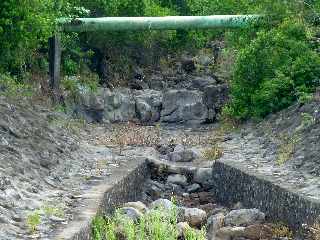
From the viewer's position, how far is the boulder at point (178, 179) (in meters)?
17.6

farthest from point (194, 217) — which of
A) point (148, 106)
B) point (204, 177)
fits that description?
point (148, 106)

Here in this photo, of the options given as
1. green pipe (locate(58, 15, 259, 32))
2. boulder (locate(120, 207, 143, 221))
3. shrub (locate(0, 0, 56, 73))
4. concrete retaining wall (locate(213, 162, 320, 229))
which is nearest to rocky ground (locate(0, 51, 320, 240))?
concrete retaining wall (locate(213, 162, 320, 229))

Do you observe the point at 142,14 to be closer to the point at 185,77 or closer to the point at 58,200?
the point at 185,77

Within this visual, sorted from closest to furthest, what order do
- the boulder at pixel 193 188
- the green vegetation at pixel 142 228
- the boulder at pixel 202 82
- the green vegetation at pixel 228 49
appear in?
the green vegetation at pixel 142 228 → the boulder at pixel 193 188 → the green vegetation at pixel 228 49 → the boulder at pixel 202 82

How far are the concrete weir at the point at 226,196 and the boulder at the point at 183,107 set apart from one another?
6.62 meters

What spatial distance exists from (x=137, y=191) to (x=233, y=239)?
4.41 metres

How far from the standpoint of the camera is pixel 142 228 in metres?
10.4

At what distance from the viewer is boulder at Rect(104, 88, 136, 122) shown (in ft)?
78.7

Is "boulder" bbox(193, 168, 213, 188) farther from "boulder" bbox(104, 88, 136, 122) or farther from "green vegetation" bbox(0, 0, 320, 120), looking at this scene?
"boulder" bbox(104, 88, 136, 122)

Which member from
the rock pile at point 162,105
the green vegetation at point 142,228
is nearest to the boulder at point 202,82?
the rock pile at point 162,105

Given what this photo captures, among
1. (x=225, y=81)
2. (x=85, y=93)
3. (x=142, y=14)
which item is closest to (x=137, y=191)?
(x=85, y=93)

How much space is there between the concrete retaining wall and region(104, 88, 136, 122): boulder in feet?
24.0

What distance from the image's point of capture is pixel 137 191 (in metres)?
16.0

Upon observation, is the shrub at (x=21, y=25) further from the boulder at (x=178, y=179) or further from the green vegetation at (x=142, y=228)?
the green vegetation at (x=142, y=228)
